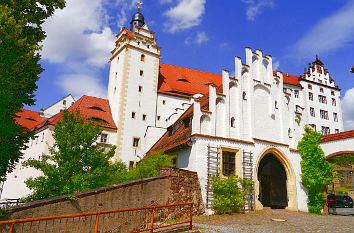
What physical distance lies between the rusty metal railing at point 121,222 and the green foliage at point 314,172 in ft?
36.1

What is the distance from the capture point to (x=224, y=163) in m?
21.2

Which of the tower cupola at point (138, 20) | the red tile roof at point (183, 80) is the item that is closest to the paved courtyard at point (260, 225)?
the red tile roof at point (183, 80)

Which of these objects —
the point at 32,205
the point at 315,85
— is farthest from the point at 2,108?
the point at 315,85

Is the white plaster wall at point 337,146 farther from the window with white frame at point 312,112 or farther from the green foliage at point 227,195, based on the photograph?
the window with white frame at point 312,112

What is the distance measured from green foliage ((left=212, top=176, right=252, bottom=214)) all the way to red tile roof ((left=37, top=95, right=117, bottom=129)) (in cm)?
1655

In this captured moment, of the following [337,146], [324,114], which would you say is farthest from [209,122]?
[324,114]

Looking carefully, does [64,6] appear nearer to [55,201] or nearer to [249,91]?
[55,201]

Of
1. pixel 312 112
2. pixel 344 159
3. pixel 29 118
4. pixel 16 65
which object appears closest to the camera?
pixel 16 65

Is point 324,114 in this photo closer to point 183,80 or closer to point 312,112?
point 312,112

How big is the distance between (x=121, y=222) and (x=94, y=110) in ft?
70.0

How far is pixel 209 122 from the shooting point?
21.2 m

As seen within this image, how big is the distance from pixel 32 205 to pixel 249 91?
17.0 metres

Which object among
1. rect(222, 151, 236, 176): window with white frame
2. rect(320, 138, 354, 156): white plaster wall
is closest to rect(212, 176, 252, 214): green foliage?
rect(222, 151, 236, 176): window with white frame

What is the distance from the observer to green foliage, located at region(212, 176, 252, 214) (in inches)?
756
